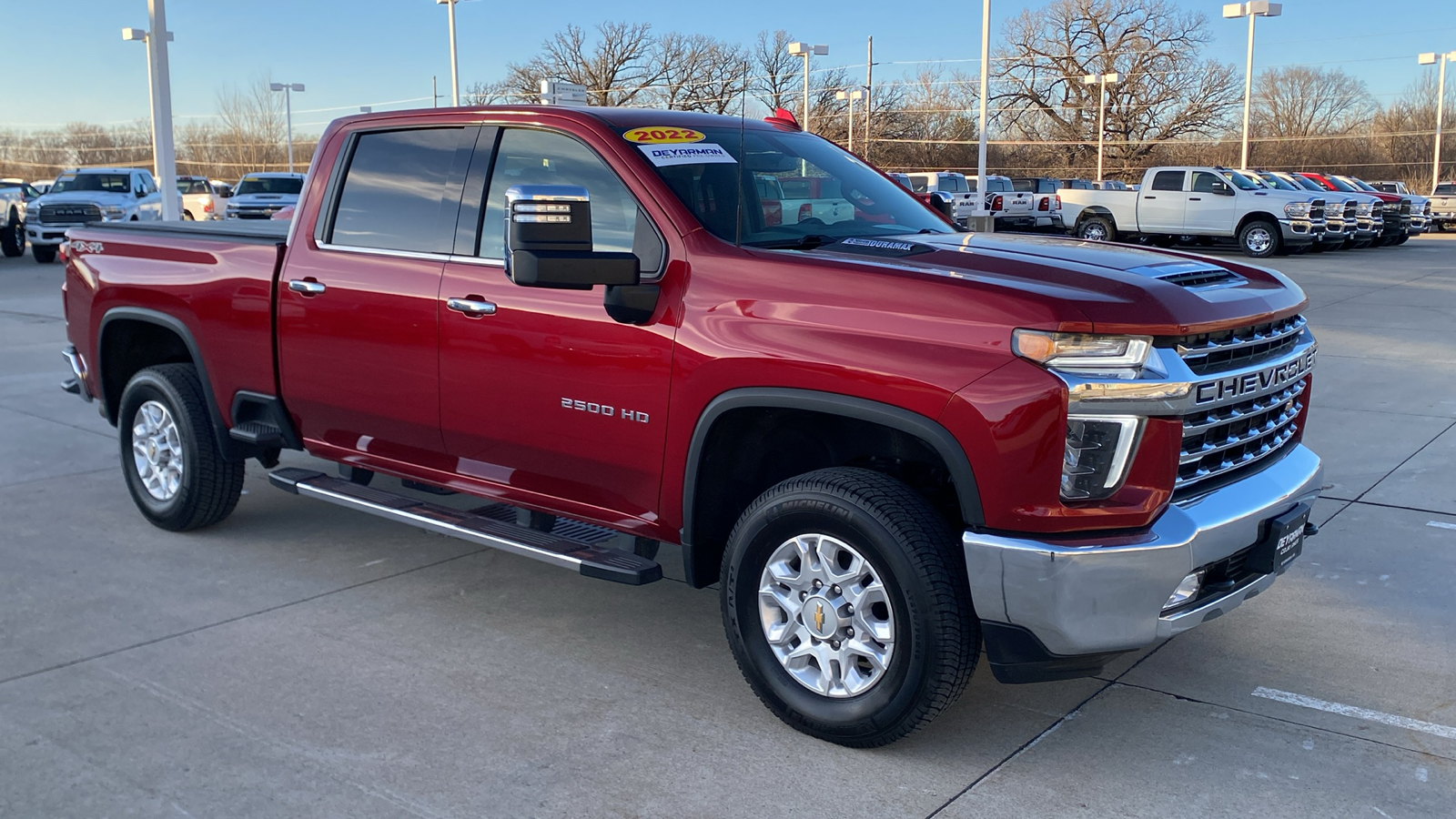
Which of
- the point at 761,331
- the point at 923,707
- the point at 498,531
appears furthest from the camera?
the point at 498,531

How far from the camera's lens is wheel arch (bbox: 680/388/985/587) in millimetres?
3367

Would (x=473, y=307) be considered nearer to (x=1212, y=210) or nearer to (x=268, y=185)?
(x=1212, y=210)

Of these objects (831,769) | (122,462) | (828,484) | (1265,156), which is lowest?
(831,769)

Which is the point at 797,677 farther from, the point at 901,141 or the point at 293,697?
the point at 901,141

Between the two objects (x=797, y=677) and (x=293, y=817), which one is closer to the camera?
(x=293, y=817)

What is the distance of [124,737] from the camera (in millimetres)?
3719

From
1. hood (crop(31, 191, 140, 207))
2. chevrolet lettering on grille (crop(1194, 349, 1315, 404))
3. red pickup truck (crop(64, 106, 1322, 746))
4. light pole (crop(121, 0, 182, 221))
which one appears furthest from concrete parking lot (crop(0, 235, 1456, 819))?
hood (crop(31, 191, 140, 207))

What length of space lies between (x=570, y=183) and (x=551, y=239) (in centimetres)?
86

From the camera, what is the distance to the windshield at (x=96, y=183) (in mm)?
25031

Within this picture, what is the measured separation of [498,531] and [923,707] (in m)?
1.72

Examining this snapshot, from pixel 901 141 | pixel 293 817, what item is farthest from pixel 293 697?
pixel 901 141

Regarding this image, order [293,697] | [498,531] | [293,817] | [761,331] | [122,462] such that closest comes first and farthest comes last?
[293,817], [761,331], [293,697], [498,531], [122,462]

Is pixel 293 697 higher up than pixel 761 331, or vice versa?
pixel 761 331

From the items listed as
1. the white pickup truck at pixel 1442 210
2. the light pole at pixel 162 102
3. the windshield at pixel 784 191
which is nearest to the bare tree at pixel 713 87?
the windshield at pixel 784 191
